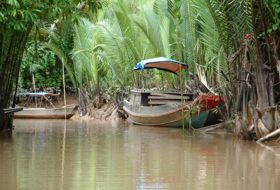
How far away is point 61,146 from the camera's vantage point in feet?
40.4

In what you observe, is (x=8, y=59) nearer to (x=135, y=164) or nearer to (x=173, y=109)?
(x=135, y=164)

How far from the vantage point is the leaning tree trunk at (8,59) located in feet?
46.4

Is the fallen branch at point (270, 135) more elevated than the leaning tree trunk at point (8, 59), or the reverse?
the leaning tree trunk at point (8, 59)

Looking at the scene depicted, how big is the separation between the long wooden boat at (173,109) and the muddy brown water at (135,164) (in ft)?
11.3

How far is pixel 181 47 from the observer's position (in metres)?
20.0

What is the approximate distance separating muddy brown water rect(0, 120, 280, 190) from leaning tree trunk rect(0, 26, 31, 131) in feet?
4.16

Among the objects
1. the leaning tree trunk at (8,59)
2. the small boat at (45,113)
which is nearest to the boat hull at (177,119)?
the small boat at (45,113)

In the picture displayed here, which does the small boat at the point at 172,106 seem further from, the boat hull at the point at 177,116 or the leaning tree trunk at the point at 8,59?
the leaning tree trunk at the point at 8,59

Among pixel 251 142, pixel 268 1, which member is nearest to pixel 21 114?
pixel 251 142

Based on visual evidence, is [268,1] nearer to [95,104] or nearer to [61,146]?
[61,146]

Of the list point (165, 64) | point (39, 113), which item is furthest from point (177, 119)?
point (39, 113)

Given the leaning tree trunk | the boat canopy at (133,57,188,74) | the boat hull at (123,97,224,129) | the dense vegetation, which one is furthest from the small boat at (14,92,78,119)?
the leaning tree trunk

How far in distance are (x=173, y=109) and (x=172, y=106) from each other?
0.35 feet

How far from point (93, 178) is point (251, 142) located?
6698 mm
